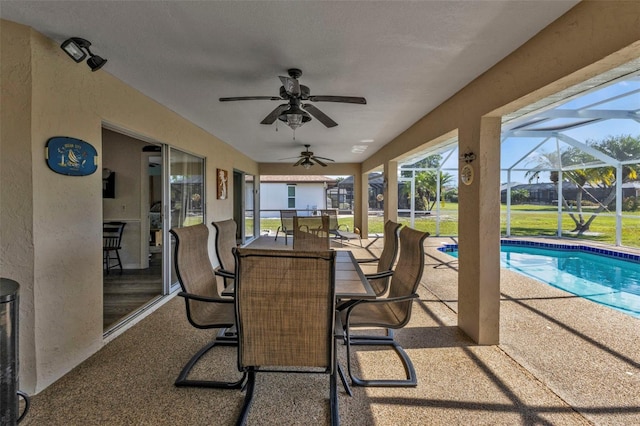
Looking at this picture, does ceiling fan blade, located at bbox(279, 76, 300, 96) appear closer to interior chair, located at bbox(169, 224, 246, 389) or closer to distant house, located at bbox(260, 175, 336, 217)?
interior chair, located at bbox(169, 224, 246, 389)

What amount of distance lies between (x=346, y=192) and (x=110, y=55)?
17006 millimetres

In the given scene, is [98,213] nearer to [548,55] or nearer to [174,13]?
[174,13]

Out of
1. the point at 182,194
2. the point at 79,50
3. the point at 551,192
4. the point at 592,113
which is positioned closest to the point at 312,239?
the point at 182,194

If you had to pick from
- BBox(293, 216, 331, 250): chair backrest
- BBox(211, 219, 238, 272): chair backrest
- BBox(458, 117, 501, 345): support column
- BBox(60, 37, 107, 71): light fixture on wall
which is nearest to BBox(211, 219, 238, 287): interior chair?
BBox(211, 219, 238, 272): chair backrest

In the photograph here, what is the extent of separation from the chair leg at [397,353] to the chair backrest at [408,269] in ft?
1.39

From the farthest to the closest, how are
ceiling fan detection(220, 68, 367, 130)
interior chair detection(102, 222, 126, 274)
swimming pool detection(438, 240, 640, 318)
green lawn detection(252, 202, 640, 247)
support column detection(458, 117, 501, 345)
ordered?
1. green lawn detection(252, 202, 640, 247)
2. interior chair detection(102, 222, 126, 274)
3. swimming pool detection(438, 240, 640, 318)
4. support column detection(458, 117, 501, 345)
5. ceiling fan detection(220, 68, 367, 130)

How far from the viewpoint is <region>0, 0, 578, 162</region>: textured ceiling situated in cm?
183

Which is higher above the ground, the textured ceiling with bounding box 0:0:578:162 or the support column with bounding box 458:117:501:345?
the textured ceiling with bounding box 0:0:578:162

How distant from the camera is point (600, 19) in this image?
1681mm

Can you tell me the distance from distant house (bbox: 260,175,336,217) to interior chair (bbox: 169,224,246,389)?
12.3 m

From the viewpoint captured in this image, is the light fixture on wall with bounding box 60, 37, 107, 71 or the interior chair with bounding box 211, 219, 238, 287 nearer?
the light fixture on wall with bounding box 60, 37, 107, 71

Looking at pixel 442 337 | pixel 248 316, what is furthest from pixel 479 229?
pixel 248 316

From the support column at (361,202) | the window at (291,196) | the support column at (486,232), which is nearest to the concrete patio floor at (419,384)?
the support column at (486,232)

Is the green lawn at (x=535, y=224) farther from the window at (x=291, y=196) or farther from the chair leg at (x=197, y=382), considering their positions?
the chair leg at (x=197, y=382)
